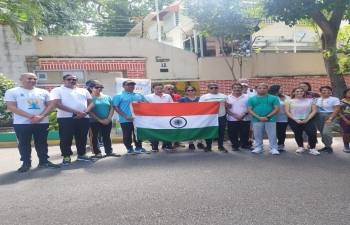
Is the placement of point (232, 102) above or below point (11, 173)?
above

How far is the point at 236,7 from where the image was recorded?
10844 mm

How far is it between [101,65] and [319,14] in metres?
7.95

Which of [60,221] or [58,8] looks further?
[58,8]

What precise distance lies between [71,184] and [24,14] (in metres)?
6.69

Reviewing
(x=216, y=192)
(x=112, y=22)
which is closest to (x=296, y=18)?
(x=216, y=192)

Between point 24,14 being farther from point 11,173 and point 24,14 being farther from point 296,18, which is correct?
point 296,18

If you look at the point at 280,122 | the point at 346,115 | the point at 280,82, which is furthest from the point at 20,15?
the point at 280,82

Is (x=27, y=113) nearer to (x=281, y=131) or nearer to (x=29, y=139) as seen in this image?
(x=29, y=139)

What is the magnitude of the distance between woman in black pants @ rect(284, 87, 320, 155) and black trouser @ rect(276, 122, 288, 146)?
0.20 metres

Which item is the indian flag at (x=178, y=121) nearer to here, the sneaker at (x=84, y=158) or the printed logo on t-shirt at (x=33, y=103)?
the sneaker at (x=84, y=158)

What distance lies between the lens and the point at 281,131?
6664 mm


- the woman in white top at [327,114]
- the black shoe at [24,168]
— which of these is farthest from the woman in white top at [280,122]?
the black shoe at [24,168]

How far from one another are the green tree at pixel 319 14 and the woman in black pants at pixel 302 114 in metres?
2.89

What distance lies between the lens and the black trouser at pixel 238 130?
6.68 meters
